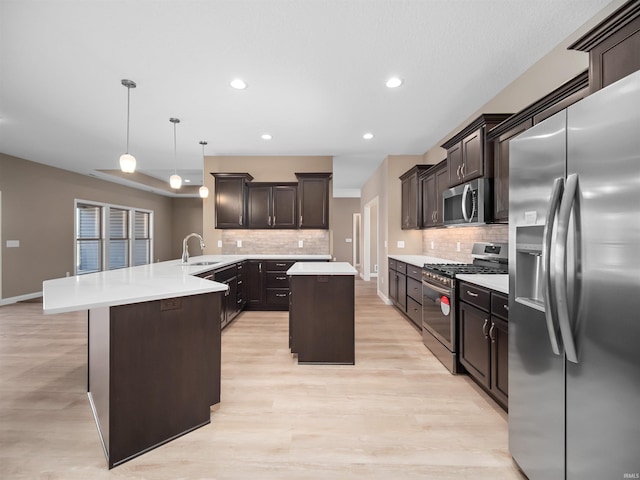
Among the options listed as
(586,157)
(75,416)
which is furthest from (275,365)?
(586,157)

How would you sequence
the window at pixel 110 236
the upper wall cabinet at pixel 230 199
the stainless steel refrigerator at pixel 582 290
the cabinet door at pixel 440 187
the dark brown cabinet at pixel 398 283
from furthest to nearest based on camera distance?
1. the window at pixel 110 236
2. the upper wall cabinet at pixel 230 199
3. the dark brown cabinet at pixel 398 283
4. the cabinet door at pixel 440 187
5. the stainless steel refrigerator at pixel 582 290

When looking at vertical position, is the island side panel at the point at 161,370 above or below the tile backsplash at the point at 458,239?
below

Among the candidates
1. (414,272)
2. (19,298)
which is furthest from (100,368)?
(19,298)

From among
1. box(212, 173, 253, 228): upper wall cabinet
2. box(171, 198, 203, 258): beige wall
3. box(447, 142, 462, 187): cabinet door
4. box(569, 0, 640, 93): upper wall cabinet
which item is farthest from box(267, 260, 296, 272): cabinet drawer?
box(171, 198, 203, 258): beige wall

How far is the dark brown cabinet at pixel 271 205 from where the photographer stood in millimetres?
5445

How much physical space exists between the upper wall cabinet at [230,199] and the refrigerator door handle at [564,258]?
4758 millimetres

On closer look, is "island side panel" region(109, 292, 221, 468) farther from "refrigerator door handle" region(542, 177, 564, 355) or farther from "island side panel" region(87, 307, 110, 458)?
"refrigerator door handle" region(542, 177, 564, 355)

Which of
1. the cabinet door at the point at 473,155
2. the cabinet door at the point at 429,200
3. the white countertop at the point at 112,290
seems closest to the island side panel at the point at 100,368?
the white countertop at the point at 112,290

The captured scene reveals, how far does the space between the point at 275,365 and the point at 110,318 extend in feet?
5.56

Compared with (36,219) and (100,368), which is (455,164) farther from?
(36,219)

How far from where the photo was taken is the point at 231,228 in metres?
5.40

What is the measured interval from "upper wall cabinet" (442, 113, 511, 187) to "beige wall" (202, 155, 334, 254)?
2663mm

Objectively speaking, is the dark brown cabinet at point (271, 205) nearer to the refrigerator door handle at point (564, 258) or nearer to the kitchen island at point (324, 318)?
the kitchen island at point (324, 318)

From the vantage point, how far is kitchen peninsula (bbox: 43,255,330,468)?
5.40 feet
